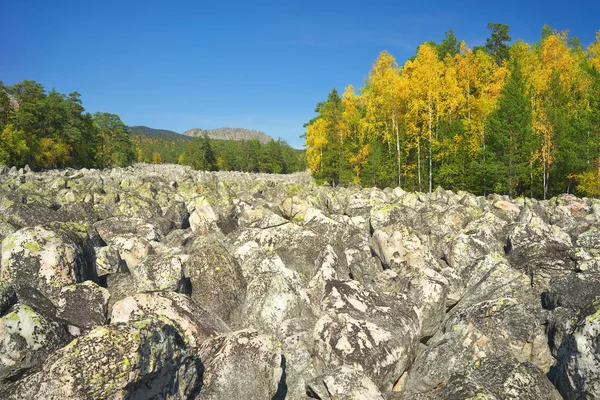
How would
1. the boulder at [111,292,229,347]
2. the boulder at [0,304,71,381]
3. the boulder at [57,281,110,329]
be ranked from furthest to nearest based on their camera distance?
the boulder at [57,281,110,329] → the boulder at [111,292,229,347] → the boulder at [0,304,71,381]

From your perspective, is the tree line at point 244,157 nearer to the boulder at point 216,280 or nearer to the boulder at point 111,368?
the boulder at point 216,280

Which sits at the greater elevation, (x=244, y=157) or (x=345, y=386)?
(x=244, y=157)

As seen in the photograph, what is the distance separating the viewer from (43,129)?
73188 mm

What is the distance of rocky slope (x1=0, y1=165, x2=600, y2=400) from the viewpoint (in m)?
4.86

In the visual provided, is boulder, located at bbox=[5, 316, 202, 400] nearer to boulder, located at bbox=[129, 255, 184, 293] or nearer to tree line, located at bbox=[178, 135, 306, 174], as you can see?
boulder, located at bbox=[129, 255, 184, 293]

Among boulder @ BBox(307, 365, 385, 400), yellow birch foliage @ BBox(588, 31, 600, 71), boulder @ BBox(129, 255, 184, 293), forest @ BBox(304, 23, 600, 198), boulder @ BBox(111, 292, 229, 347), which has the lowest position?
boulder @ BBox(307, 365, 385, 400)

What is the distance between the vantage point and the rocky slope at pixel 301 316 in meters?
4.86

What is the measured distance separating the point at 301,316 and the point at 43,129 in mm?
82732

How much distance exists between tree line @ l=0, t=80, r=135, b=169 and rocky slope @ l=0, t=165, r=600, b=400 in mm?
62527

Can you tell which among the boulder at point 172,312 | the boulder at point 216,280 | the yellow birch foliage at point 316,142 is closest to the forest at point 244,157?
the yellow birch foliage at point 316,142

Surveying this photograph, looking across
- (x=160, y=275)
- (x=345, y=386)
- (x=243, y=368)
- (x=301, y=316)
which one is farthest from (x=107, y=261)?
(x=345, y=386)

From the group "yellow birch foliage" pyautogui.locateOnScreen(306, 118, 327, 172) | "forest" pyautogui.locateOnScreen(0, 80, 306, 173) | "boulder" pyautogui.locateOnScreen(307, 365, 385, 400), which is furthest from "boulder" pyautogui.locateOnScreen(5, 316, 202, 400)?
"forest" pyautogui.locateOnScreen(0, 80, 306, 173)

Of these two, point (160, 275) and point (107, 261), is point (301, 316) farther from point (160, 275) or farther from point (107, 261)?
point (107, 261)

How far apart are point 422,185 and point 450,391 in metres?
38.5
